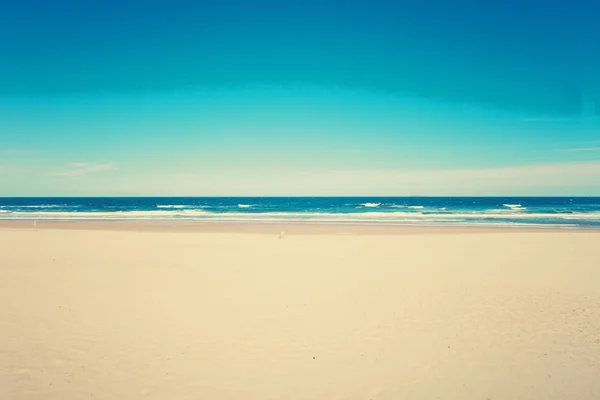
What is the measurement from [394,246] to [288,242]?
4895mm

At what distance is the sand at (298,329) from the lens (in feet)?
17.2

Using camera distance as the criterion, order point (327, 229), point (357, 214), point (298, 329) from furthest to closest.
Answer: point (357, 214) → point (327, 229) → point (298, 329)

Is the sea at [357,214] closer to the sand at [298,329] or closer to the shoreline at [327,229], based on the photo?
the shoreline at [327,229]

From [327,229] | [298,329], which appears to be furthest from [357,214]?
[298,329]

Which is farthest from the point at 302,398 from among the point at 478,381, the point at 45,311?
the point at 45,311

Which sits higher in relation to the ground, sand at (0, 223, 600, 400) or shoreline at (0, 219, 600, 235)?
shoreline at (0, 219, 600, 235)

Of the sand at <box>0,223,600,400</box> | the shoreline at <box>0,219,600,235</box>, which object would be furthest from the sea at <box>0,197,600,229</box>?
the sand at <box>0,223,600,400</box>

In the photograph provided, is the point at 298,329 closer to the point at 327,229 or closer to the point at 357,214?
the point at 327,229

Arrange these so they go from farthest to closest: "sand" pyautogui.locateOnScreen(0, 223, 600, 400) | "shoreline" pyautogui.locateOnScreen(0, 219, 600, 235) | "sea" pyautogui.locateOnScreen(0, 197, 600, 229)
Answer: "sea" pyautogui.locateOnScreen(0, 197, 600, 229), "shoreline" pyautogui.locateOnScreen(0, 219, 600, 235), "sand" pyautogui.locateOnScreen(0, 223, 600, 400)

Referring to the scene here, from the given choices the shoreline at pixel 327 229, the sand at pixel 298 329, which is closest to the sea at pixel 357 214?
the shoreline at pixel 327 229

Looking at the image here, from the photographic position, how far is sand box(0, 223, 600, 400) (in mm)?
5250

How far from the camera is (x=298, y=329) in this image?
23.7 feet

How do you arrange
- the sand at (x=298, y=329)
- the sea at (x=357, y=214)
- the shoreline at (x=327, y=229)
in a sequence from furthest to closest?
the sea at (x=357, y=214) → the shoreline at (x=327, y=229) → the sand at (x=298, y=329)

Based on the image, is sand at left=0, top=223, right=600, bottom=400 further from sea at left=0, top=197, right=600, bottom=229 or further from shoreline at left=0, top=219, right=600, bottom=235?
sea at left=0, top=197, right=600, bottom=229
